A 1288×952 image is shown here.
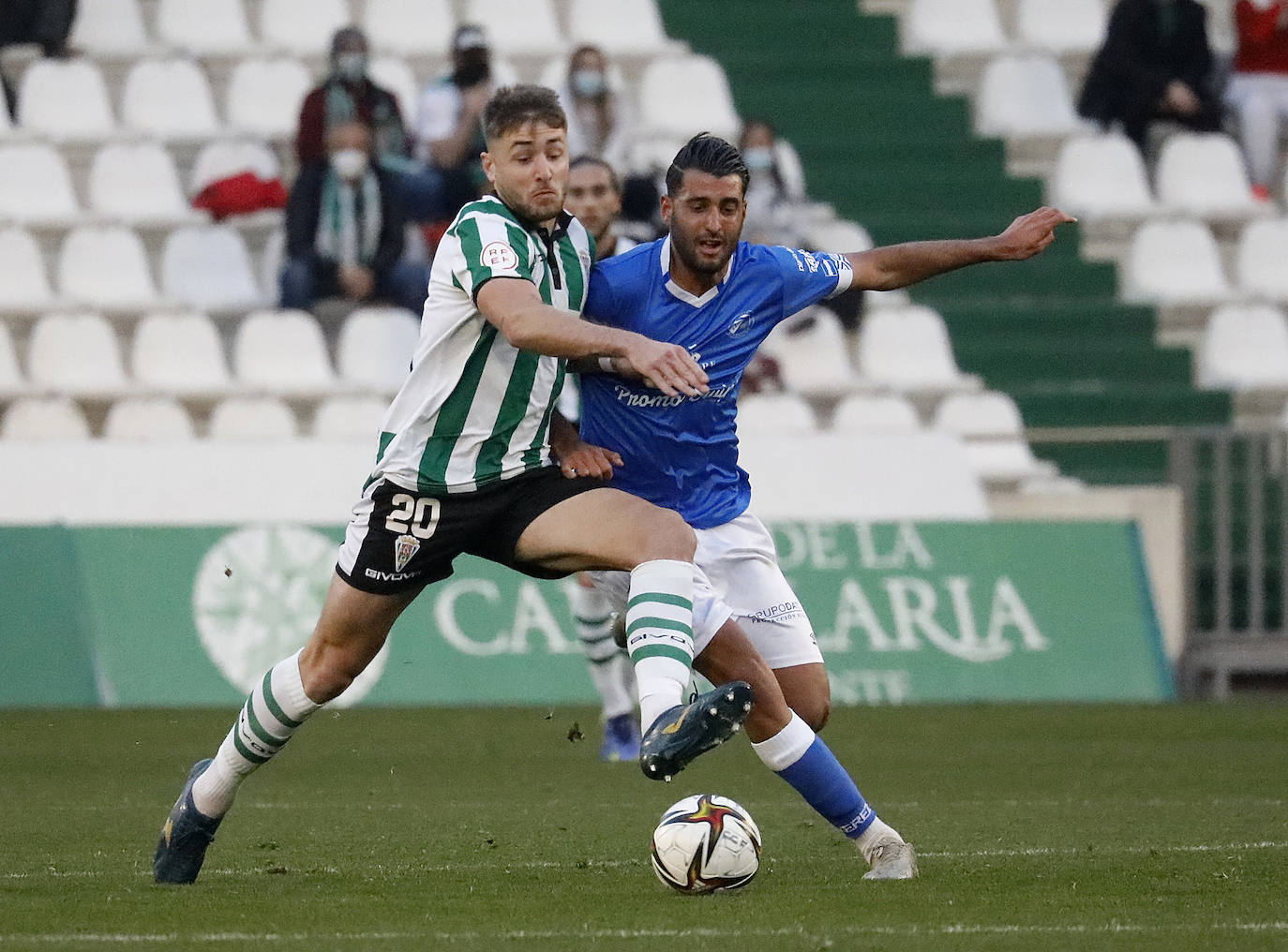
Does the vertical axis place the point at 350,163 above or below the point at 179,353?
above

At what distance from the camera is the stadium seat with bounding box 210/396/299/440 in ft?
44.1

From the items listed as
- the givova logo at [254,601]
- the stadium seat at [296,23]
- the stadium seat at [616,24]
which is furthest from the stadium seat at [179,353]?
the stadium seat at [616,24]

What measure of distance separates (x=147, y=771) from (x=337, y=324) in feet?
18.7

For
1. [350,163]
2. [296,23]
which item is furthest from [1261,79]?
[296,23]

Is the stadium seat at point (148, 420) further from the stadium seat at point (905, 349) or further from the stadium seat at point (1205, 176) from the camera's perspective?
the stadium seat at point (1205, 176)

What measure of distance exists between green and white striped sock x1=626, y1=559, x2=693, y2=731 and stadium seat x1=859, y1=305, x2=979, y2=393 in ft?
30.7

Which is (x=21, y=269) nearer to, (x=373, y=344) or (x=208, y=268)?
(x=208, y=268)

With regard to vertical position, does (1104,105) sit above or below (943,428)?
above

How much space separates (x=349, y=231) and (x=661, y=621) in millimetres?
8771

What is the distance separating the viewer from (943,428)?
14.1 m

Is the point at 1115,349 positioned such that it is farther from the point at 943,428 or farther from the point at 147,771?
the point at 147,771

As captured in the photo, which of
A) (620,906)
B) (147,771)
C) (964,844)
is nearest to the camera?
(620,906)

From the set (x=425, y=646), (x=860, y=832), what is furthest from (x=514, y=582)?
(x=860, y=832)

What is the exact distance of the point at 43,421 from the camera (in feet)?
43.9
